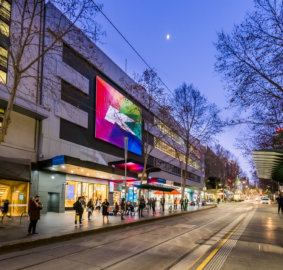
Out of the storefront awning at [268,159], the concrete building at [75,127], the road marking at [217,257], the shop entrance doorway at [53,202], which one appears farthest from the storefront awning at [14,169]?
the storefront awning at [268,159]

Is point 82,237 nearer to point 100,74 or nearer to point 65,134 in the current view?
point 65,134

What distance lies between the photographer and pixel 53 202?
26734mm

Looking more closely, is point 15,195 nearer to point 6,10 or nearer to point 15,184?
point 15,184

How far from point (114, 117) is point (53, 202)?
562 inches

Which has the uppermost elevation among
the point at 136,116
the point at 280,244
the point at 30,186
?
the point at 136,116

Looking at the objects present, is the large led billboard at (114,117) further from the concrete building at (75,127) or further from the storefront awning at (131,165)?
the storefront awning at (131,165)

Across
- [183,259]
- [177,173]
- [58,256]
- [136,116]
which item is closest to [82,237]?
[58,256]

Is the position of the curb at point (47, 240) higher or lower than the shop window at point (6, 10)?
lower

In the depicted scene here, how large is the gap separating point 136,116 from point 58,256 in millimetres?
33154

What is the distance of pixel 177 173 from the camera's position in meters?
65.9

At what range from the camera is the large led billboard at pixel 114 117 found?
112ft

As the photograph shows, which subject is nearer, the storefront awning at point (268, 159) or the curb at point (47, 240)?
the curb at point (47, 240)

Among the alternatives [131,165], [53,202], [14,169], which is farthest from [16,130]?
[131,165]

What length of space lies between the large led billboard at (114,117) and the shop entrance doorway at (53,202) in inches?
350
